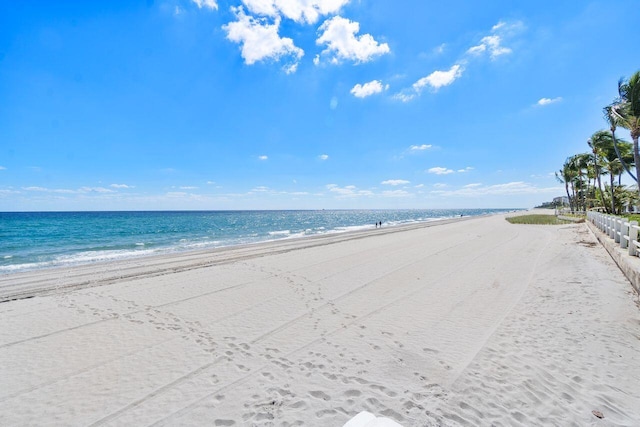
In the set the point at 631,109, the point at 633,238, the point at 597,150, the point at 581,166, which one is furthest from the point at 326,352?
the point at 581,166

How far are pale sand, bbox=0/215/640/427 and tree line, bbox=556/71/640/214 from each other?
44.9 ft

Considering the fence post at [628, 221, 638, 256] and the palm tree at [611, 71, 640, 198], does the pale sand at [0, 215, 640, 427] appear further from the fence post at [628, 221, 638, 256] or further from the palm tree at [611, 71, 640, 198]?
the palm tree at [611, 71, 640, 198]

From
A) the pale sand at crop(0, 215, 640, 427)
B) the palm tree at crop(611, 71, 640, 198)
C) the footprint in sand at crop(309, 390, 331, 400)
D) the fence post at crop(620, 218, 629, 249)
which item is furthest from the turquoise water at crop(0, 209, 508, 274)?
the palm tree at crop(611, 71, 640, 198)

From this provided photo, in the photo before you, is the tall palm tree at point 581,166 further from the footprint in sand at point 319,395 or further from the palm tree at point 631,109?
the footprint in sand at point 319,395

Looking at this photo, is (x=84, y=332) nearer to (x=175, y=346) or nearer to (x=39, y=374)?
(x=39, y=374)

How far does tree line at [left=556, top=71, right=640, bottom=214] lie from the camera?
1678 centimetres

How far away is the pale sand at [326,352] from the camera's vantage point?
3473mm

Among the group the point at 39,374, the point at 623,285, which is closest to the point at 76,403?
the point at 39,374

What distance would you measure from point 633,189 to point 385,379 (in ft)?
152

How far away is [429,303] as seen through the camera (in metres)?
7.38

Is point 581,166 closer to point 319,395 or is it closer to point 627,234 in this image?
point 627,234

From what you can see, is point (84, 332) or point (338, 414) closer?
point (338, 414)

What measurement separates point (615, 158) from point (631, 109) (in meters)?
20.2

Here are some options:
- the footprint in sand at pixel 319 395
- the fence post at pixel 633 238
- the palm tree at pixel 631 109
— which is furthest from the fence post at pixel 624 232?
the footprint in sand at pixel 319 395
